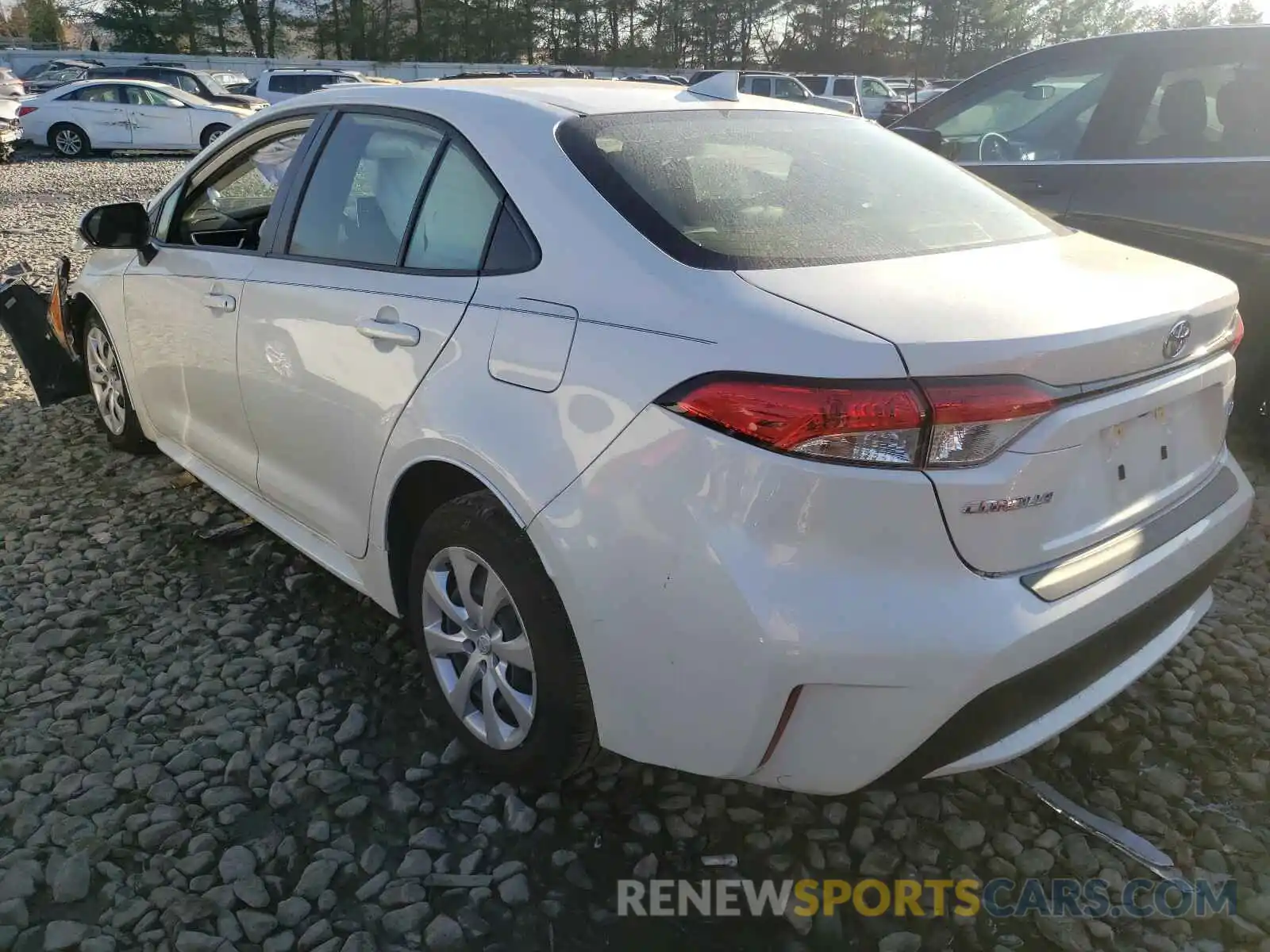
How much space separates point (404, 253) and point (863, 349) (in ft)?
4.46

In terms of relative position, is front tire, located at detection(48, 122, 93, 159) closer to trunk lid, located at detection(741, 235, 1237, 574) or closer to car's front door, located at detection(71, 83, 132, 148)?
car's front door, located at detection(71, 83, 132, 148)

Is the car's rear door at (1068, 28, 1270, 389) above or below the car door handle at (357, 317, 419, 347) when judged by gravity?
above

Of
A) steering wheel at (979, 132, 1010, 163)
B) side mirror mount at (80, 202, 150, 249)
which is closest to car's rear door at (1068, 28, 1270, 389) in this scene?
steering wheel at (979, 132, 1010, 163)

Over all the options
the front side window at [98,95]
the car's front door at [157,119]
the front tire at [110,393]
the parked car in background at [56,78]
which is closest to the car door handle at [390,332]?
the front tire at [110,393]

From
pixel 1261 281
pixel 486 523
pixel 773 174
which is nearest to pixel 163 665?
pixel 486 523

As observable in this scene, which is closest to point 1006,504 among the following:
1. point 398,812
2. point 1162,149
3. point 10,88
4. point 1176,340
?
point 1176,340

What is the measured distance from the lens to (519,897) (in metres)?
2.13

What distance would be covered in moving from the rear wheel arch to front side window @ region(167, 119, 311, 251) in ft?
3.85

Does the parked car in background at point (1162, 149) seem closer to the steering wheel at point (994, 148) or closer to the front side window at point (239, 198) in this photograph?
the steering wheel at point (994, 148)

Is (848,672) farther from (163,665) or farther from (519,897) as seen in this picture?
(163,665)

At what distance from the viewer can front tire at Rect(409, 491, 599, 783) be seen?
2125 mm

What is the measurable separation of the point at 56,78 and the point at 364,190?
101ft

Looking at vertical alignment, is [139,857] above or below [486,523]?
below

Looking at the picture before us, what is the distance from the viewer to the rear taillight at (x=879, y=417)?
1.67 metres
